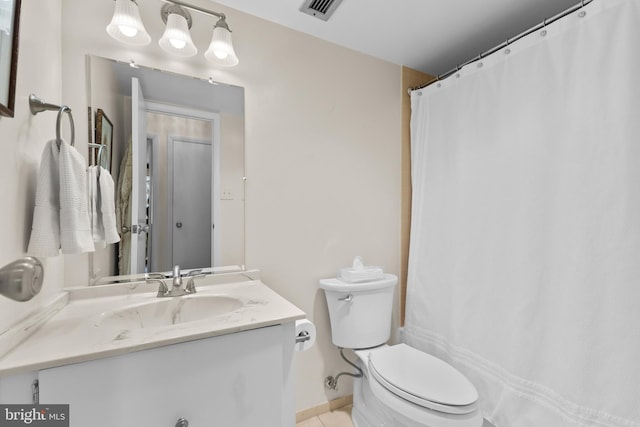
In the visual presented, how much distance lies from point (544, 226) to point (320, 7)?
56.4 inches

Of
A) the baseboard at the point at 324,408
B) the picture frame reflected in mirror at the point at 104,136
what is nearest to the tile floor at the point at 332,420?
the baseboard at the point at 324,408

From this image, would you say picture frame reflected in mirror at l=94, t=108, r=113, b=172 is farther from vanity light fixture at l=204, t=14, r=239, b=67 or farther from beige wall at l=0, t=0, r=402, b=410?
vanity light fixture at l=204, t=14, r=239, b=67

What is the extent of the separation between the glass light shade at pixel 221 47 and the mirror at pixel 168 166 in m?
0.12

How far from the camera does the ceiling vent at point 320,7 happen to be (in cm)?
135

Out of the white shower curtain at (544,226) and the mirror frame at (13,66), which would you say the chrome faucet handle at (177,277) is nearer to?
the mirror frame at (13,66)

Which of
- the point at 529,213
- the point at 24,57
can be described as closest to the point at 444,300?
the point at 529,213

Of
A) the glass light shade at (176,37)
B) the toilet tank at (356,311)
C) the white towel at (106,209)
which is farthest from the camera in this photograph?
the toilet tank at (356,311)

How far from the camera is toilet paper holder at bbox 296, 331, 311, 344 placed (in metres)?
1.10

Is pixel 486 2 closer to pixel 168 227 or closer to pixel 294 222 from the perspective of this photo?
pixel 294 222

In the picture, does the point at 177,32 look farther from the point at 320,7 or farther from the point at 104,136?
the point at 320,7

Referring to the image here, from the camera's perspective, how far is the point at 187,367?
2.57 feet

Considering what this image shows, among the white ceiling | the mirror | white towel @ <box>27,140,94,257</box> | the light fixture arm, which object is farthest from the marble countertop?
the white ceiling

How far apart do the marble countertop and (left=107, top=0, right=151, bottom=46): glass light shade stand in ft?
3.26

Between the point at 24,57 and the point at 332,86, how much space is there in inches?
51.2
